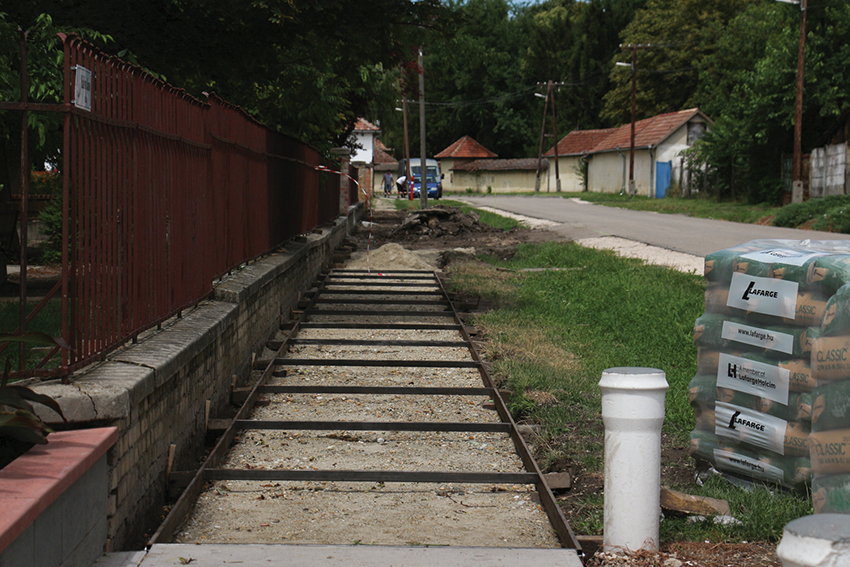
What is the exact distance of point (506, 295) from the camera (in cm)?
1319

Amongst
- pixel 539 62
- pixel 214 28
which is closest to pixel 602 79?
pixel 539 62

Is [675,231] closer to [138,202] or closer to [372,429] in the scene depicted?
[372,429]

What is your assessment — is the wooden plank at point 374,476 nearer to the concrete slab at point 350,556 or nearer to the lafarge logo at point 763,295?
the concrete slab at point 350,556

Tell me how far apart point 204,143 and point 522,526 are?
4.07 metres

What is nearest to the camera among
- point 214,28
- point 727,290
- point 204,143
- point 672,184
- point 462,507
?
point 462,507

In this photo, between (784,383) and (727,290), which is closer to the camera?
(784,383)

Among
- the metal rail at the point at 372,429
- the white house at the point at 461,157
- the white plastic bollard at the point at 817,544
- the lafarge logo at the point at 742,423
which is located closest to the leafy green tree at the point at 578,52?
the white house at the point at 461,157

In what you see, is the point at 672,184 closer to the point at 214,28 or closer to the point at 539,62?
the point at 539,62

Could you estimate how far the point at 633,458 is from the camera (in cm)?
409

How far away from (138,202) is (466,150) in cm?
8057

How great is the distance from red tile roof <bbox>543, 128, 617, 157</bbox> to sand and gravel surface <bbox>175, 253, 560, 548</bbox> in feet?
211

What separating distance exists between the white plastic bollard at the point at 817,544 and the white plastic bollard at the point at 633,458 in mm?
2074

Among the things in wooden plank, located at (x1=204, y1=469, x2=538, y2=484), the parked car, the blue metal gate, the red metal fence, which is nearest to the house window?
the blue metal gate

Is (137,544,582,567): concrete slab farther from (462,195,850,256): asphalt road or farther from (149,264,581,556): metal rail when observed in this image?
(462,195,850,256): asphalt road
